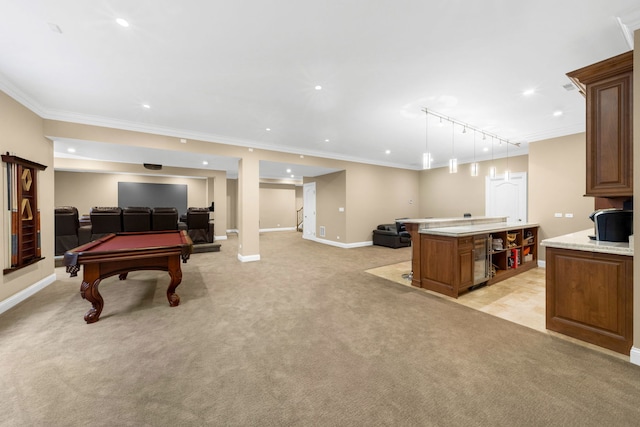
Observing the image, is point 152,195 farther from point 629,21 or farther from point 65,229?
point 629,21

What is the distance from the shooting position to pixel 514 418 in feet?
4.96

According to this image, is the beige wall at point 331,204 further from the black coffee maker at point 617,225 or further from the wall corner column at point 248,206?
the black coffee maker at point 617,225

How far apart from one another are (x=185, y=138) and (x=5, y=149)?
98.4 inches

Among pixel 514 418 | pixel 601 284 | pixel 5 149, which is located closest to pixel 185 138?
pixel 5 149

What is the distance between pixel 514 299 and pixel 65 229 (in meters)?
9.17

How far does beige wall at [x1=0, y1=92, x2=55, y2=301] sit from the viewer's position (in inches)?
126

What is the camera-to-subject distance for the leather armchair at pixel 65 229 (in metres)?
5.77

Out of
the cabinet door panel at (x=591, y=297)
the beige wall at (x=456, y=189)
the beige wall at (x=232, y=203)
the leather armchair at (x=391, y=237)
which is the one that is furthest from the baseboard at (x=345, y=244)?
the cabinet door panel at (x=591, y=297)

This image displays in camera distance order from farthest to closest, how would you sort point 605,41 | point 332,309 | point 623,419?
1. point 332,309
2. point 605,41
3. point 623,419

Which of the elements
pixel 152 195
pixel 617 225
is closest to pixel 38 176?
pixel 152 195

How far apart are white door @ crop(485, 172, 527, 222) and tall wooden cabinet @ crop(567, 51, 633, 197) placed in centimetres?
516

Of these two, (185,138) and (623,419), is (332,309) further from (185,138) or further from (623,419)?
(185,138)

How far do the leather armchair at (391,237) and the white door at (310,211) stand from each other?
2.49m

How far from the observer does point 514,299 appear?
351 cm
